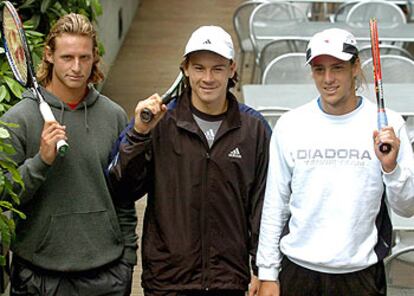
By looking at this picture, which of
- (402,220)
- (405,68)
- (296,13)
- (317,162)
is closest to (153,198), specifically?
(317,162)

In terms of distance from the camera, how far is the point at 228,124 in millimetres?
4488

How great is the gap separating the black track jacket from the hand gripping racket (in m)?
0.42

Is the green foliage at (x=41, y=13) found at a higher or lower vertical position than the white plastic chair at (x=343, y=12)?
lower

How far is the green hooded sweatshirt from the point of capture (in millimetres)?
4398

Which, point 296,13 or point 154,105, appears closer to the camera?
point 154,105

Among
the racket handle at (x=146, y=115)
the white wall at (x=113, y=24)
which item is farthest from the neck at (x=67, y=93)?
the white wall at (x=113, y=24)

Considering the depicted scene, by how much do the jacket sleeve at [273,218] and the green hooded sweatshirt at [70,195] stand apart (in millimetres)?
666

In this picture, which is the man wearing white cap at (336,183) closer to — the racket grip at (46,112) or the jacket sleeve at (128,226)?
the jacket sleeve at (128,226)

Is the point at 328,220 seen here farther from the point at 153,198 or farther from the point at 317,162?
the point at 153,198

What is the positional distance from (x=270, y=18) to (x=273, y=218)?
6322 millimetres

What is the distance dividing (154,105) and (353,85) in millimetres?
803

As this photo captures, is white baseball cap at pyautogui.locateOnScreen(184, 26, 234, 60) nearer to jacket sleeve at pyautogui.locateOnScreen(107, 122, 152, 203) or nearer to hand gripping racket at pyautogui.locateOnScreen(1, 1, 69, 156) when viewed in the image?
jacket sleeve at pyautogui.locateOnScreen(107, 122, 152, 203)

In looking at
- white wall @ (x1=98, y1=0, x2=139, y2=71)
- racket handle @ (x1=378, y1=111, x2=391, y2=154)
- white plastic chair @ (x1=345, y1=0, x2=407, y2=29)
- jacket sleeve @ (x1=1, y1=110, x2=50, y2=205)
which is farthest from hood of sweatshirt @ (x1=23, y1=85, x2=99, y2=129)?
white plastic chair @ (x1=345, y1=0, x2=407, y2=29)

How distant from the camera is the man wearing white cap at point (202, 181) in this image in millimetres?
4426
